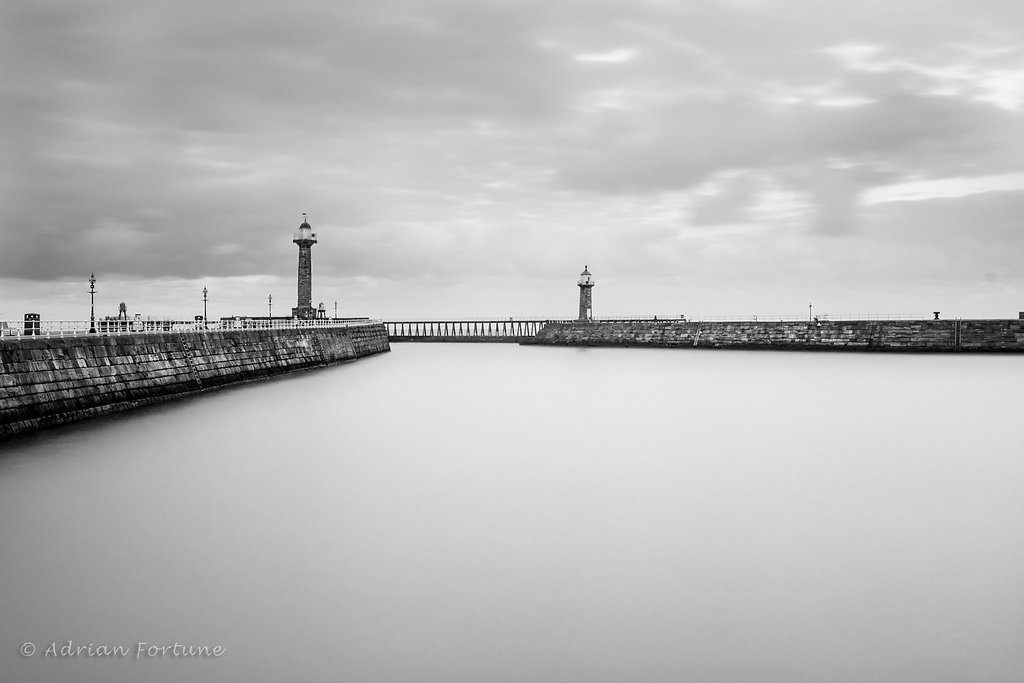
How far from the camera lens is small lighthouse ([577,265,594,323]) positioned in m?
54.1

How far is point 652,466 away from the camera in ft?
40.2

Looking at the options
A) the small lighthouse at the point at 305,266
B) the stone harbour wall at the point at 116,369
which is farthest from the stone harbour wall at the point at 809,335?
the stone harbour wall at the point at 116,369

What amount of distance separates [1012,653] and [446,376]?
87.5 ft

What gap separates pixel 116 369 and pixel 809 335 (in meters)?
37.1

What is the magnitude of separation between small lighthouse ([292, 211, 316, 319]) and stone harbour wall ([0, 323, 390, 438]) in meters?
10.8

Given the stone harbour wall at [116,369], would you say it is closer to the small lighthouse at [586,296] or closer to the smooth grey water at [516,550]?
the smooth grey water at [516,550]

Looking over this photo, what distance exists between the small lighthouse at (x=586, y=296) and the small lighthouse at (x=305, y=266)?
69.1 feet

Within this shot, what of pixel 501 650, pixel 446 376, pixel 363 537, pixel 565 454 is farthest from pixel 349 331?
pixel 501 650

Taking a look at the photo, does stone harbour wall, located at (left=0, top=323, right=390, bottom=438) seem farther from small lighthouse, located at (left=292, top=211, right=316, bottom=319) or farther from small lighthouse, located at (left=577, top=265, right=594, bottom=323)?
small lighthouse, located at (left=577, top=265, right=594, bottom=323)

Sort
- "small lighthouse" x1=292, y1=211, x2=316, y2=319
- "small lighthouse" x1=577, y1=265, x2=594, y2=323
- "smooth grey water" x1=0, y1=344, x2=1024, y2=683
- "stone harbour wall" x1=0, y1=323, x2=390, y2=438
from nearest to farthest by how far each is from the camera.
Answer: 1. "smooth grey water" x1=0, y1=344, x2=1024, y2=683
2. "stone harbour wall" x1=0, y1=323, x2=390, y2=438
3. "small lighthouse" x1=292, y1=211, x2=316, y2=319
4. "small lighthouse" x1=577, y1=265, x2=594, y2=323

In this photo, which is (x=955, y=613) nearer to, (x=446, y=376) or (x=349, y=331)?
(x=446, y=376)

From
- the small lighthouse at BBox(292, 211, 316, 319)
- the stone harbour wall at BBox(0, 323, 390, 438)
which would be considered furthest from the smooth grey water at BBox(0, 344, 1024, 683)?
the small lighthouse at BBox(292, 211, 316, 319)

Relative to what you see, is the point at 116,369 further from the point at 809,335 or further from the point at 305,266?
the point at 809,335

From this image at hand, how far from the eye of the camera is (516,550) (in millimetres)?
7668
